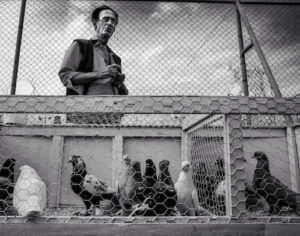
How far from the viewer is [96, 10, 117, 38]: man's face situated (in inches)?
73.9

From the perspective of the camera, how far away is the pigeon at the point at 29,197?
86 cm

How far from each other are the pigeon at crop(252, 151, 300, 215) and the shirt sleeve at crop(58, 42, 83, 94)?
1219mm

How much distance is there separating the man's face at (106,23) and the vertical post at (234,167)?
1233 millimetres

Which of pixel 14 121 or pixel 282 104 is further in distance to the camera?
pixel 14 121

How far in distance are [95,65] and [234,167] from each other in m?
1.28

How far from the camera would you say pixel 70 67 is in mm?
1748

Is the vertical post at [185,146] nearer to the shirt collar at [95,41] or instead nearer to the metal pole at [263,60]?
the metal pole at [263,60]

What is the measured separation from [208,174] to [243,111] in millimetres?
855

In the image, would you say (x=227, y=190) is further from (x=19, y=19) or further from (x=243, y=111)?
(x=19, y=19)

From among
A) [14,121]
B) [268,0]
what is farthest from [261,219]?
[268,0]

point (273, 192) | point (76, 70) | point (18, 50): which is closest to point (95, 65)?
point (76, 70)

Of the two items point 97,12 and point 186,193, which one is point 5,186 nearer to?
point 186,193

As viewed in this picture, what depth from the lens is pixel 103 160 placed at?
69.9 inches

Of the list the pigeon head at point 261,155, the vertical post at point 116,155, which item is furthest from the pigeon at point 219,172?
the vertical post at point 116,155
